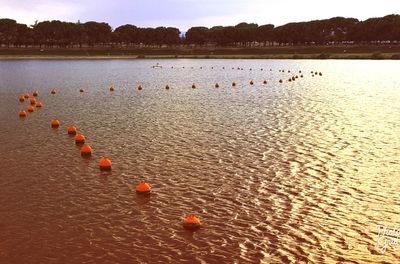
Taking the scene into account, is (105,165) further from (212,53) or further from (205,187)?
(212,53)

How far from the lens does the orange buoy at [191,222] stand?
13.9 metres

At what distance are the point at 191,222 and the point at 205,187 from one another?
157 inches

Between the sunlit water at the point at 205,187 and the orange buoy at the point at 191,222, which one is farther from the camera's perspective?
the orange buoy at the point at 191,222

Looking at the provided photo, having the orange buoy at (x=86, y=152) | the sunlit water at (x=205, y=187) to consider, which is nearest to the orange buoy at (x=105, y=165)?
the sunlit water at (x=205, y=187)

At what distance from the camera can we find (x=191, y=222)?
13.9m

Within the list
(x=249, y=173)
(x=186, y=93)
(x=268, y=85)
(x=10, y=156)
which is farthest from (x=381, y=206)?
(x=268, y=85)

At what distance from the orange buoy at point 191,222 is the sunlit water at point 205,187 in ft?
0.90

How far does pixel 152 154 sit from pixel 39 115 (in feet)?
58.5

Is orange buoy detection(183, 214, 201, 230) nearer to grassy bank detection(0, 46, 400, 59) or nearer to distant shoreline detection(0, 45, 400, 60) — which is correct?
distant shoreline detection(0, 45, 400, 60)

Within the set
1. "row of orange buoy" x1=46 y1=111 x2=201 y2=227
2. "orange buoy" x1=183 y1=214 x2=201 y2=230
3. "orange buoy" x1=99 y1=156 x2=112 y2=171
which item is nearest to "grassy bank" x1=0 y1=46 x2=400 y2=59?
"row of orange buoy" x1=46 y1=111 x2=201 y2=227

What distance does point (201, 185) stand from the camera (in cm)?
1809

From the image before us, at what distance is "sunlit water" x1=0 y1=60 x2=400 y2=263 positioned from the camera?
1267 centimetres

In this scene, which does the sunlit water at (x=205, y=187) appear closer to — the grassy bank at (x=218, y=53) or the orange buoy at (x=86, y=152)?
the orange buoy at (x=86, y=152)

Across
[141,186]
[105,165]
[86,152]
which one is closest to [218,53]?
[86,152]
